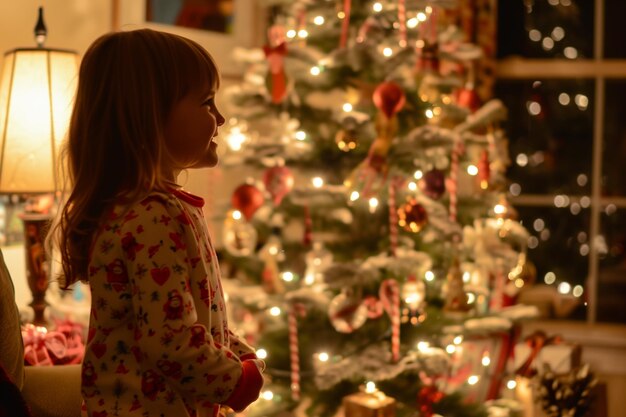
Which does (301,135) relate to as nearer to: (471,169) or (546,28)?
(471,169)

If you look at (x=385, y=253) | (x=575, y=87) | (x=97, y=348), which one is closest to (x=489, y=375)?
(x=385, y=253)

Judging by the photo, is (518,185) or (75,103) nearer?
(75,103)

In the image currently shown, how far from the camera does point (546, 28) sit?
3.91 metres

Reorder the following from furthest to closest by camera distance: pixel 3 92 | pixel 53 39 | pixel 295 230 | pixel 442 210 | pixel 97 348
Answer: pixel 295 230 < pixel 53 39 < pixel 442 210 < pixel 3 92 < pixel 97 348

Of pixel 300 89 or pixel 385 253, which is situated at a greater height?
pixel 300 89

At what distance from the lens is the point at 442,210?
8.96ft

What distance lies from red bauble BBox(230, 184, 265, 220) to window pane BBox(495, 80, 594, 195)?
5.25ft

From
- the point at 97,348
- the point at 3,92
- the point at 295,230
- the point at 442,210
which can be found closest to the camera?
the point at 97,348

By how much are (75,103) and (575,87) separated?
3.07 m

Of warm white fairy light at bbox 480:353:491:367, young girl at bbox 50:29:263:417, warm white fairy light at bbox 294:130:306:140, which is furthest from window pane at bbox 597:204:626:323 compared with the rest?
young girl at bbox 50:29:263:417

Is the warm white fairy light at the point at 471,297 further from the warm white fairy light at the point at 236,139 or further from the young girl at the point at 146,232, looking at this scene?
the young girl at the point at 146,232

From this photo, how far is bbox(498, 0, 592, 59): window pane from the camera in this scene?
12.7 feet

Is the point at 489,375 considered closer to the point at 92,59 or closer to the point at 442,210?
the point at 442,210

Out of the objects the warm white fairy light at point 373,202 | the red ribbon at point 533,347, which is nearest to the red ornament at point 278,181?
the warm white fairy light at point 373,202
